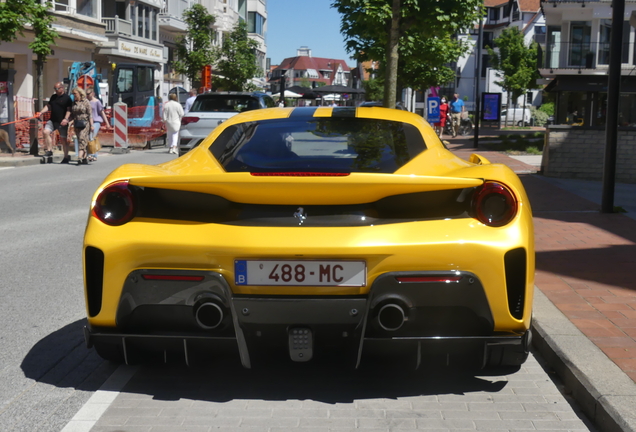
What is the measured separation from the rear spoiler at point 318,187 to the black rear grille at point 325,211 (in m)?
0.03

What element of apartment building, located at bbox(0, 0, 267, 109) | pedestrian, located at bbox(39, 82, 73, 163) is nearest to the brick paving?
pedestrian, located at bbox(39, 82, 73, 163)

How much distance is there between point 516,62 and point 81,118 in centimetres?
5266

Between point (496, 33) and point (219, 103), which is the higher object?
point (496, 33)

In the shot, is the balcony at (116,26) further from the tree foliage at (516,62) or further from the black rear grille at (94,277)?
the black rear grille at (94,277)

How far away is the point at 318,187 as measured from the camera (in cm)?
370

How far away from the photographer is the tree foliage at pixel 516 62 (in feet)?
216

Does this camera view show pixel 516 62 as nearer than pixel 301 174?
No

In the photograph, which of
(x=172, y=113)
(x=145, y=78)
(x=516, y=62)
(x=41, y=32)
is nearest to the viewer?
(x=172, y=113)

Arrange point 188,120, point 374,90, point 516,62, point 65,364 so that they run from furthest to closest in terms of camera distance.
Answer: point 374,90
point 516,62
point 188,120
point 65,364

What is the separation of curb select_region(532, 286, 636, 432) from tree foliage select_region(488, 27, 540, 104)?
62.7 metres

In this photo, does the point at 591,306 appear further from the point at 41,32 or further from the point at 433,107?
the point at 433,107

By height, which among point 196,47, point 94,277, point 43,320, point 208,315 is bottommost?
point 43,320

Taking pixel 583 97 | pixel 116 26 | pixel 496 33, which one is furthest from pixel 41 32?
pixel 496 33

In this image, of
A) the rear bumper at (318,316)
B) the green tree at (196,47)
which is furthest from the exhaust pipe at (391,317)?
the green tree at (196,47)
